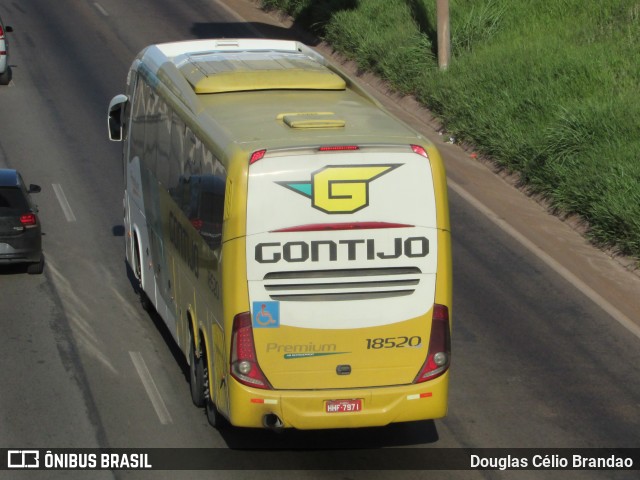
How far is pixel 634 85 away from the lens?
27000 mm

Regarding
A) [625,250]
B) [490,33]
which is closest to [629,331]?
[625,250]

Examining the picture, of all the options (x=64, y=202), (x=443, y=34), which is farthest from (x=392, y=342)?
(x=443, y=34)

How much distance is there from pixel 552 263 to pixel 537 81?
8025 mm

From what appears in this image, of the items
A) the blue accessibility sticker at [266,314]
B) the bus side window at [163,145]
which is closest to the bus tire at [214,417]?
the blue accessibility sticker at [266,314]

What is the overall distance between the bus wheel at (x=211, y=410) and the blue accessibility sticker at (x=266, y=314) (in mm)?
1648

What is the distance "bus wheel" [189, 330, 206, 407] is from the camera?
1456 centimetres

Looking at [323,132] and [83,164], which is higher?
[323,132]

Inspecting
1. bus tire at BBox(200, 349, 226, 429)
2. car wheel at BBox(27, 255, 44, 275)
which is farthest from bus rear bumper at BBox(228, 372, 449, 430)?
car wheel at BBox(27, 255, 44, 275)

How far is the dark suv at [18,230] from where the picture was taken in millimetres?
19906

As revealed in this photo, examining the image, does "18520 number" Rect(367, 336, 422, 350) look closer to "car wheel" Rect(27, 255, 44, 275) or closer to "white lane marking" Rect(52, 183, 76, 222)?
"car wheel" Rect(27, 255, 44, 275)

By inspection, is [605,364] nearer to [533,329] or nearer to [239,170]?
[533,329]

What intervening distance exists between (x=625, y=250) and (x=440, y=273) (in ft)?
32.0

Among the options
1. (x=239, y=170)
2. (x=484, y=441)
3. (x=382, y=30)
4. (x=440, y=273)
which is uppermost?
(x=239, y=170)

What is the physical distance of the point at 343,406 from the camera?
13.1m
